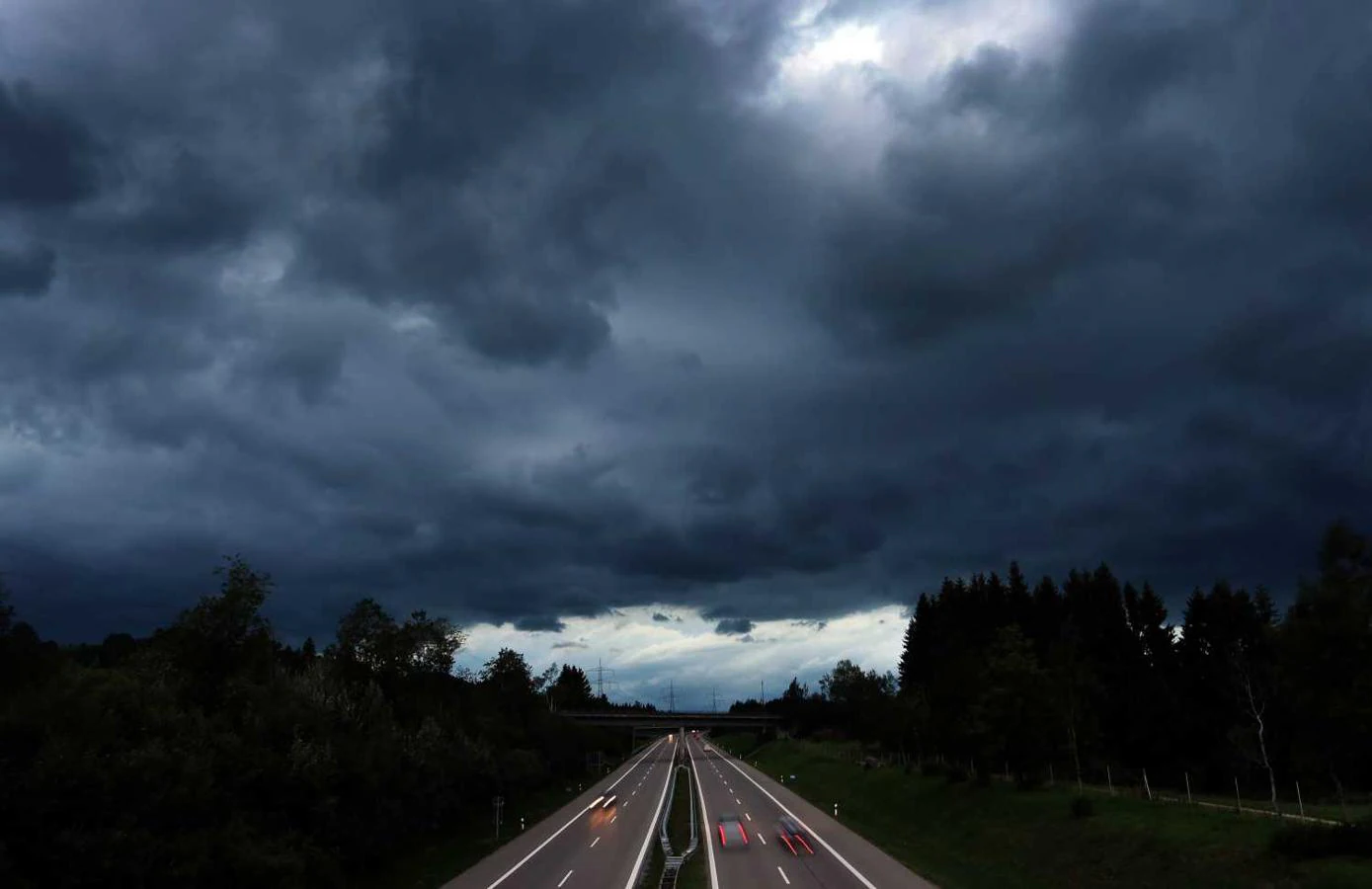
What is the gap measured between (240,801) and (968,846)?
38.5 m

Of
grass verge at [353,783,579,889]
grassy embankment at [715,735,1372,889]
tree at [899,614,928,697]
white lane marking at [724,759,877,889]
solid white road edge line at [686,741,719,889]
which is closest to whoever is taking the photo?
grassy embankment at [715,735,1372,889]

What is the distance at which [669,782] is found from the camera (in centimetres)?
8862

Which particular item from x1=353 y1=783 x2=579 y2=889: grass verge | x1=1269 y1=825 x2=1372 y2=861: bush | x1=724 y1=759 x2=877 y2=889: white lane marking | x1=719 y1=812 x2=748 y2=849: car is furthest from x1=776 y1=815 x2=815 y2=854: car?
x1=1269 y1=825 x2=1372 y2=861: bush

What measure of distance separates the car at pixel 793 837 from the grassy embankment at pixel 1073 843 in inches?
158

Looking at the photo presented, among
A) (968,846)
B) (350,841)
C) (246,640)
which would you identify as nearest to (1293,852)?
(968,846)

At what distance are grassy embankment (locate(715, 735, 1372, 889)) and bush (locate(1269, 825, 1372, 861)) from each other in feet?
1.49

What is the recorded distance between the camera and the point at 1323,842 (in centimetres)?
2895

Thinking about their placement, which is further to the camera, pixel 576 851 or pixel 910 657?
pixel 910 657

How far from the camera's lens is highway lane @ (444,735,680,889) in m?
35.7

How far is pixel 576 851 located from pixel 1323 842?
32.2 meters

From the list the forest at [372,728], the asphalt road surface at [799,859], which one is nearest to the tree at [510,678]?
the forest at [372,728]

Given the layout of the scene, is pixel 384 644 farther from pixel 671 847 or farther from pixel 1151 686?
pixel 1151 686

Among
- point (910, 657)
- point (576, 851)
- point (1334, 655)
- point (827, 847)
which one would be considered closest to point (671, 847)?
point (576, 851)

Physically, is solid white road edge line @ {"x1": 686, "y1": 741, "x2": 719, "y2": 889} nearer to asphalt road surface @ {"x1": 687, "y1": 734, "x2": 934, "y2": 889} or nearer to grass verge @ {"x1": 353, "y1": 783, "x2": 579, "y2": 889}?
asphalt road surface @ {"x1": 687, "y1": 734, "x2": 934, "y2": 889}
